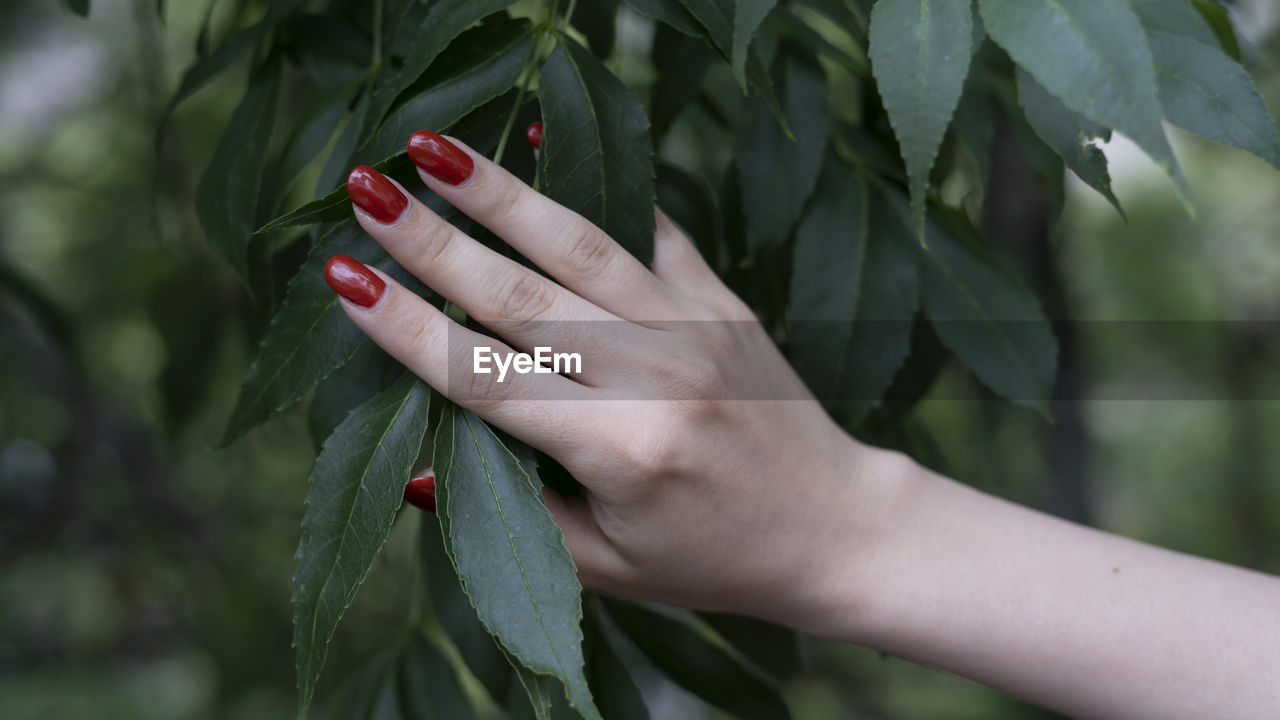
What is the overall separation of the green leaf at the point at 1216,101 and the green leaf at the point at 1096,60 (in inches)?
2.3

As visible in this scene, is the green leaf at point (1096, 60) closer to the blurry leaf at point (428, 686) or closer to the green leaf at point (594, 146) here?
the green leaf at point (594, 146)

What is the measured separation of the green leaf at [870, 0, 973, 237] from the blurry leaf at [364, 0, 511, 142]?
0.57ft

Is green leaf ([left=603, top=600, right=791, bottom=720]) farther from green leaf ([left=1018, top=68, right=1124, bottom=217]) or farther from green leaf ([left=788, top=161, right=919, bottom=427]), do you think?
green leaf ([left=1018, top=68, right=1124, bottom=217])

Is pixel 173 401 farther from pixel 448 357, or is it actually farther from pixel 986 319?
pixel 986 319

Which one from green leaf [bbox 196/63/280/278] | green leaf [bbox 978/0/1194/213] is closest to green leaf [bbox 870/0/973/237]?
green leaf [bbox 978/0/1194/213]

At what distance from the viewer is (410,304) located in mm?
392

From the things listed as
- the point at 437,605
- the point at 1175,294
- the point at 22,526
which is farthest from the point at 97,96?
the point at 1175,294

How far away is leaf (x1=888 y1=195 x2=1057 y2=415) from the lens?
554 millimetres

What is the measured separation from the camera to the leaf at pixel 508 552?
349 mm

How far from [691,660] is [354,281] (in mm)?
351

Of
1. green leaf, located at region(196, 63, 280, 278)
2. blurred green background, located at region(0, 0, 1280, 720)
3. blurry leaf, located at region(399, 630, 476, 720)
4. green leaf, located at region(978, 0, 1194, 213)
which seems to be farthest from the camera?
blurred green background, located at region(0, 0, 1280, 720)

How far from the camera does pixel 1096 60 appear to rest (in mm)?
293

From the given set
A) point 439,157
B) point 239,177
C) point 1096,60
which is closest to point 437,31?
point 439,157

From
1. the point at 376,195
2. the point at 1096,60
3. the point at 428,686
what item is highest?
the point at 1096,60
